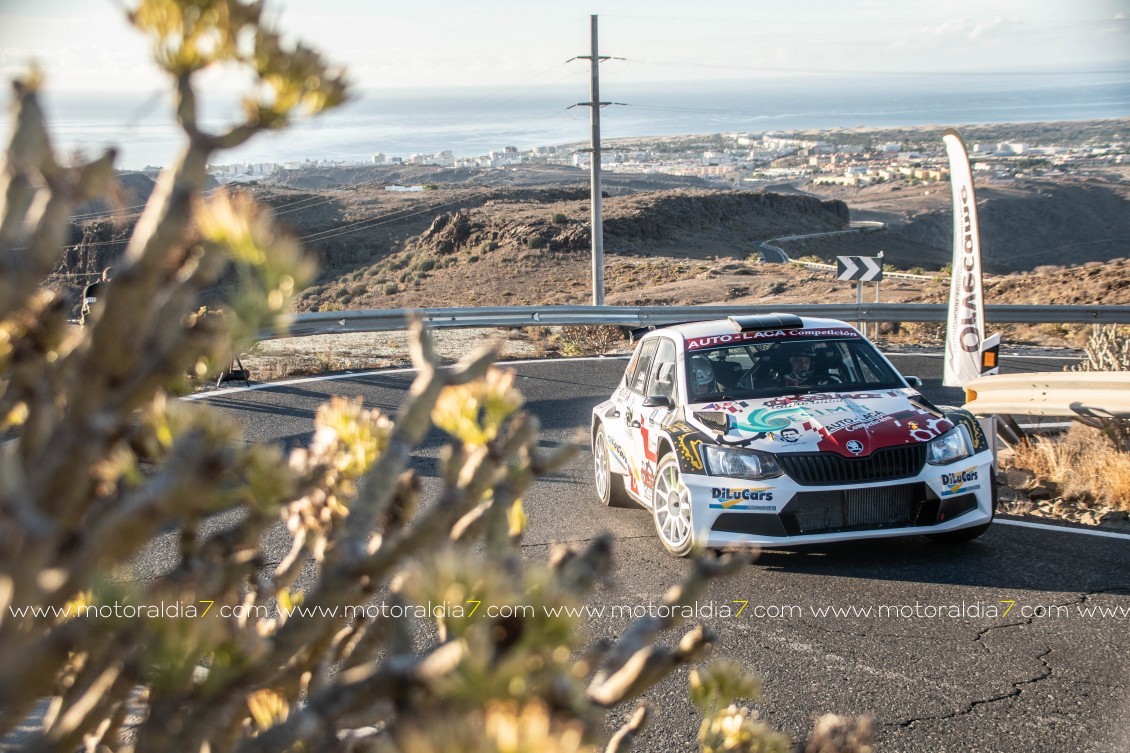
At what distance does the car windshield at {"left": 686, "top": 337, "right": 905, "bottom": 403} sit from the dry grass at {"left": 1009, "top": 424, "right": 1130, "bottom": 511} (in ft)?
6.21

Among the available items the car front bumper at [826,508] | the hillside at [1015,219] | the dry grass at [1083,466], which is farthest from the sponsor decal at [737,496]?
the hillside at [1015,219]

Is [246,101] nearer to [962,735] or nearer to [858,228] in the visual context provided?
[962,735]

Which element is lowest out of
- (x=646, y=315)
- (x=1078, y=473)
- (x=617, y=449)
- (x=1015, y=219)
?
(x=1015, y=219)

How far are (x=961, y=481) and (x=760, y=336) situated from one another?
6.97 feet

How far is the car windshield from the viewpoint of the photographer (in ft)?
27.4

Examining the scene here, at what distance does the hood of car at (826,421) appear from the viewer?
7289 millimetres

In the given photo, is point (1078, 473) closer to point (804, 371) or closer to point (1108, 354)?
point (1108, 354)

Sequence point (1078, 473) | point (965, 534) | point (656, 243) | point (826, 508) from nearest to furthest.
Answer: point (826, 508) → point (965, 534) → point (1078, 473) → point (656, 243)

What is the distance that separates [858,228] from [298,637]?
2820 inches

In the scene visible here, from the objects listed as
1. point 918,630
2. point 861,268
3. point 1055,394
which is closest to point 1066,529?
point 1055,394

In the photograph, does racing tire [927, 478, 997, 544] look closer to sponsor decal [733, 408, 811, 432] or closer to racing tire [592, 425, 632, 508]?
sponsor decal [733, 408, 811, 432]

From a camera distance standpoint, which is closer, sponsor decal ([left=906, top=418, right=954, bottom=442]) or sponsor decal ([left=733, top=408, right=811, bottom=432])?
sponsor decal ([left=906, top=418, right=954, bottom=442])

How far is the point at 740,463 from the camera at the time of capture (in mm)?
7316

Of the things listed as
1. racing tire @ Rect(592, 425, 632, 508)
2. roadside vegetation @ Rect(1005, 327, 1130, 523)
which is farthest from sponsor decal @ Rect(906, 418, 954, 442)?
racing tire @ Rect(592, 425, 632, 508)
